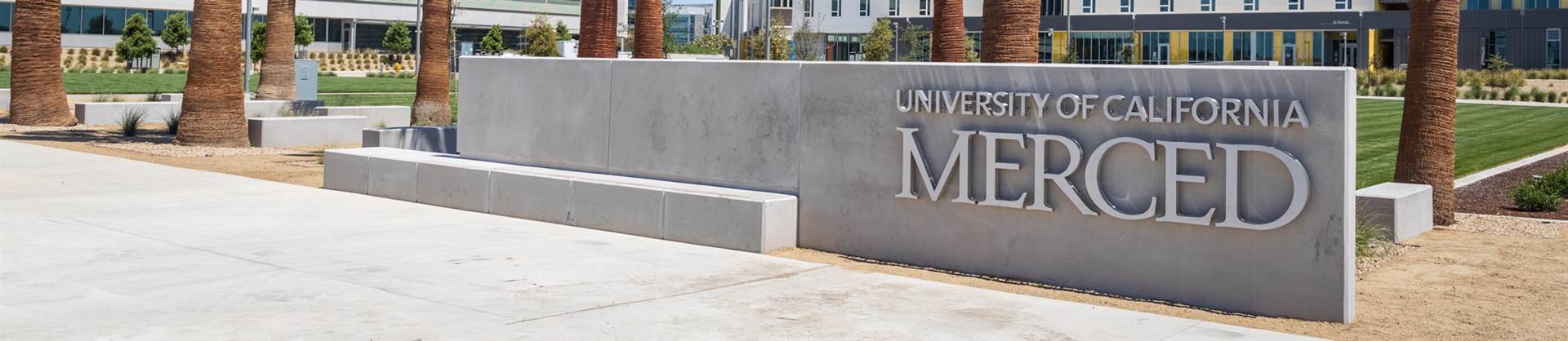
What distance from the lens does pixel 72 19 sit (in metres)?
82.9

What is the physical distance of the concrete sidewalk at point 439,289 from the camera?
26.4ft

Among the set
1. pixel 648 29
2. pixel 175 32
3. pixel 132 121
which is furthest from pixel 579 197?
pixel 175 32

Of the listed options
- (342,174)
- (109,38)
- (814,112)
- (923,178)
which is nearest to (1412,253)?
(923,178)

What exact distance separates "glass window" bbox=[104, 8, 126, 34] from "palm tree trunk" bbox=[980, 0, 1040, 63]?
81712 millimetres

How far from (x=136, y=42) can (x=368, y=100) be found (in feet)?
130

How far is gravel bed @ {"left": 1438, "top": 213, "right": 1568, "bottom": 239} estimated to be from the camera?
13.5m

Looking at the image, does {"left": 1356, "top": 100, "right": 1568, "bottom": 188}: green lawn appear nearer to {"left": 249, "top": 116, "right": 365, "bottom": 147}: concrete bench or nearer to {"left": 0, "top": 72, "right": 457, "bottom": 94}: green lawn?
{"left": 249, "top": 116, "right": 365, "bottom": 147}: concrete bench

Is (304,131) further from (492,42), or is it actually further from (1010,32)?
(492,42)

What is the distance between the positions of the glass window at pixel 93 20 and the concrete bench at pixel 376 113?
6391 centimetres

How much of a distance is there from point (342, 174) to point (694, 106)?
549 cm

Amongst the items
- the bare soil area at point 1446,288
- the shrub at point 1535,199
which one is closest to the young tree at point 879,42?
the shrub at point 1535,199

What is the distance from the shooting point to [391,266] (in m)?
10.2

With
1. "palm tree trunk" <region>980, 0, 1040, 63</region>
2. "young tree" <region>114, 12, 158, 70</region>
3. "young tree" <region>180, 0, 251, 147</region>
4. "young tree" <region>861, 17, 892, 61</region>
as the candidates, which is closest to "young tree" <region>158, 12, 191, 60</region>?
"young tree" <region>114, 12, 158, 70</region>

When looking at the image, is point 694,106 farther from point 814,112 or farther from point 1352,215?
point 1352,215
